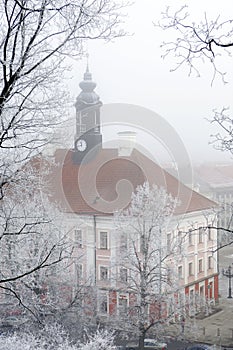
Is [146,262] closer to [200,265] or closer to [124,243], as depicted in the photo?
[124,243]

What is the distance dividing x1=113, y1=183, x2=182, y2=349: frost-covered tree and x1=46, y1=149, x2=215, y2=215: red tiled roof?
364 cm

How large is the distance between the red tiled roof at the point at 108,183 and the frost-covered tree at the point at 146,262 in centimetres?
364

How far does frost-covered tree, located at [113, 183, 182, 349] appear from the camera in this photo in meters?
20.1

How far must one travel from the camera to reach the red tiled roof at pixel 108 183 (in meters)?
29.0

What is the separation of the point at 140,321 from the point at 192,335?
520cm

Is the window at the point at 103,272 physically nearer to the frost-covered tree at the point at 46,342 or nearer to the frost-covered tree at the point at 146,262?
the frost-covered tree at the point at 146,262

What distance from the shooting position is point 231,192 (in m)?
66.8

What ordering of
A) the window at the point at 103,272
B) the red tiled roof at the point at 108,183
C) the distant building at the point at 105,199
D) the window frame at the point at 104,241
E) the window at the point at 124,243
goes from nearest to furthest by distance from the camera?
the window at the point at 124,243, the window at the point at 103,272, the distant building at the point at 105,199, the window frame at the point at 104,241, the red tiled roof at the point at 108,183

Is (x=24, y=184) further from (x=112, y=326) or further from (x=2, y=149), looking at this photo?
(x=112, y=326)

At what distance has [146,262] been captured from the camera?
69.3 feet

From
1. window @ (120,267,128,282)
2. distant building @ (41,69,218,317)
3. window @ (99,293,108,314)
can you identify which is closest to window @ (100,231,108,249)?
distant building @ (41,69,218,317)

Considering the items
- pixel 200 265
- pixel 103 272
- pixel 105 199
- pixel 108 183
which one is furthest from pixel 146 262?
pixel 200 265

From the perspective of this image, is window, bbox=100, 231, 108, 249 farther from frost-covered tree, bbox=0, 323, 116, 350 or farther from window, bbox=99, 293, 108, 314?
frost-covered tree, bbox=0, 323, 116, 350

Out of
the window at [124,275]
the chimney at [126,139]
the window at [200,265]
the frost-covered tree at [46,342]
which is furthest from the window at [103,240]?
the frost-covered tree at [46,342]
